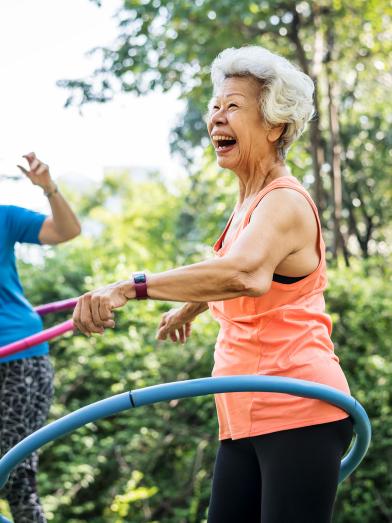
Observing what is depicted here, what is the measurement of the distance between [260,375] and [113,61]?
6.02 metres

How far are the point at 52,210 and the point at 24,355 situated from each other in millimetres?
665

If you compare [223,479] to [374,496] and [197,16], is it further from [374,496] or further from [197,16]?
[197,16]

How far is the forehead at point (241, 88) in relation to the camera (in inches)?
95.3

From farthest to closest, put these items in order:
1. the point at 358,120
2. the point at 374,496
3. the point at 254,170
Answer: the point at 358,120 < the point at 374,496 < the point at 254,170

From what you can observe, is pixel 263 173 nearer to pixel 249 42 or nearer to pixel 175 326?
pixel 175 326

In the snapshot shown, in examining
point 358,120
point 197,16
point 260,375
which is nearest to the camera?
point 260,375

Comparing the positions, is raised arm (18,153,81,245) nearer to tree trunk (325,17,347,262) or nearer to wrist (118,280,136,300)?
wrist (118,280,136,300)

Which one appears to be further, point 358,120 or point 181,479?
point 358,120

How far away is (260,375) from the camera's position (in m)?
2.21

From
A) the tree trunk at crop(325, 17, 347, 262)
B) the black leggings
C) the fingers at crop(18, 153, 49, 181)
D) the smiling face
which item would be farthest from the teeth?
the tree trunk at crop(325, 17, 347, 262)

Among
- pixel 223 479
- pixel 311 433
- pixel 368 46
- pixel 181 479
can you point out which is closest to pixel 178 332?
pixel 223 479

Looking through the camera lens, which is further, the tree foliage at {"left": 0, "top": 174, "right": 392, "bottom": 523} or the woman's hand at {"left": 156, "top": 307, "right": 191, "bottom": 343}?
the tree foliage at {"left": 0, "top": 174, "right": 392, "bottom": 523}

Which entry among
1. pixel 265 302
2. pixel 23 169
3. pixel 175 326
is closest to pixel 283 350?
pixel 265 302

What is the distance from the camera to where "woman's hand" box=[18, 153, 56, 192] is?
11.4 ft
